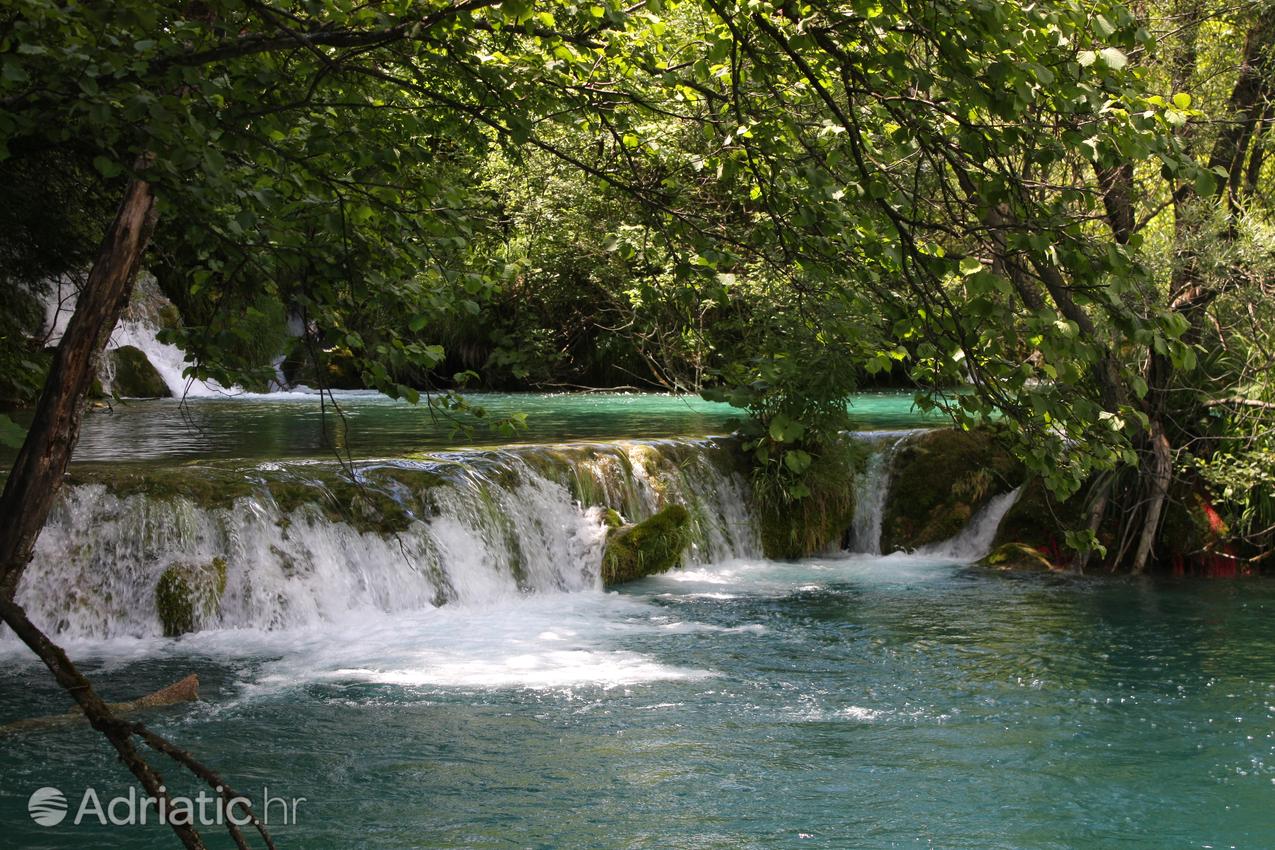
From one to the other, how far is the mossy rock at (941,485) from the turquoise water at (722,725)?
3.25 metres

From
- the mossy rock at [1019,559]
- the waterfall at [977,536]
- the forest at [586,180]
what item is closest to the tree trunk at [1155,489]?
the mossy rock at [1019,559]

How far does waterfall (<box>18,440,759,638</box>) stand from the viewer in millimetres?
9766

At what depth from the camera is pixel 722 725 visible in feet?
24.7

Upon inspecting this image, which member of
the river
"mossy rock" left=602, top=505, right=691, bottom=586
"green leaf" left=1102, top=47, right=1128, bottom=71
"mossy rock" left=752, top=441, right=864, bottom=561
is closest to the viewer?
"green leaf" left=1102, top=47, right=1128, bottom=71

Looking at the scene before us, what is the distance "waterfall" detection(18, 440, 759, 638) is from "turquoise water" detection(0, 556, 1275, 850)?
402 millimetres

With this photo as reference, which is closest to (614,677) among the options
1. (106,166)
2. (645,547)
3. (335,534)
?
(335,534)

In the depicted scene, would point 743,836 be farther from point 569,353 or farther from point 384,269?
point 569,353

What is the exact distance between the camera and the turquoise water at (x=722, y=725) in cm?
604

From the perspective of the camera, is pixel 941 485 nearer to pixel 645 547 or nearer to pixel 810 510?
pixel 810 510

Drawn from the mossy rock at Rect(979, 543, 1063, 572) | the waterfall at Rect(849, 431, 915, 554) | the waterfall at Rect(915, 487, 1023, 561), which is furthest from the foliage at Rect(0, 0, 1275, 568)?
the waterfall at Rect(849, 431, 915, 554)

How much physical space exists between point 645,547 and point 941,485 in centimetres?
409

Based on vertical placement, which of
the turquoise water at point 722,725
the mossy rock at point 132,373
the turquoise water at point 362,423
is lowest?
the turquoise water at point 722,725

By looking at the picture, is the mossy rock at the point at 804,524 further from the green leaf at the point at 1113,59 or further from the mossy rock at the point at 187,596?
the green leaf at the point at 1113,59

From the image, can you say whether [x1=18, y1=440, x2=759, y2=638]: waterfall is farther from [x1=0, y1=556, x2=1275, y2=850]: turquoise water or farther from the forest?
[x1=0, y1=556, x2=1275, y2=850]: turquoise water
